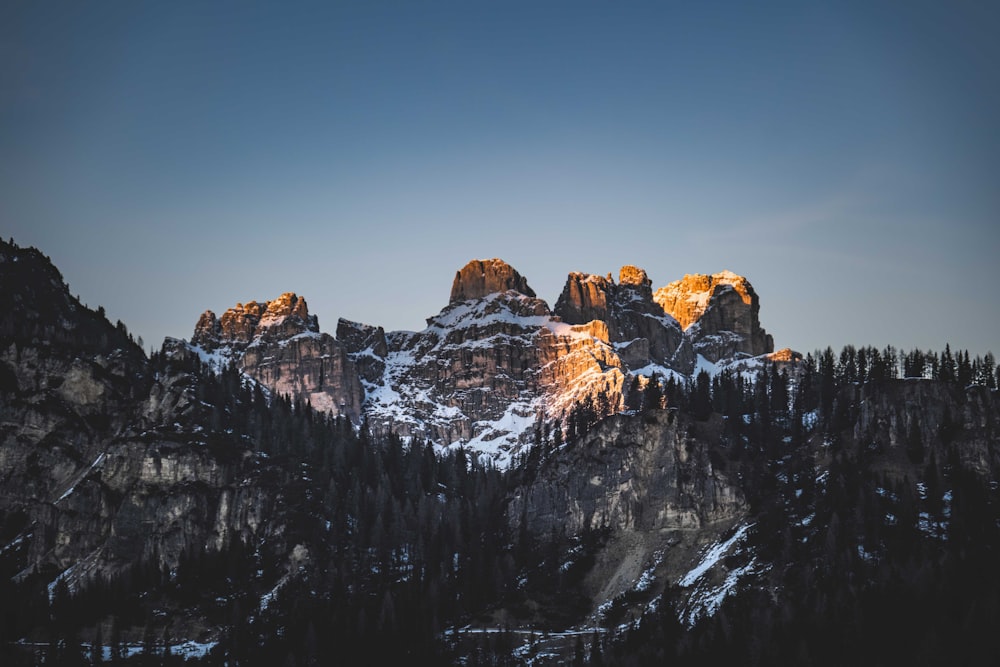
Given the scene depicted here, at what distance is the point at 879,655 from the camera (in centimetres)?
17075

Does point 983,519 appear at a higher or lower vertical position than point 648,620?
higher

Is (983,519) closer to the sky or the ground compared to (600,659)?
closer to the sky

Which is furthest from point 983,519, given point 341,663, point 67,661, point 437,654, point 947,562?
point 67,661

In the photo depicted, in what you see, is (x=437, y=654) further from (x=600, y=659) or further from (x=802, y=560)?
(x=802, y=560)

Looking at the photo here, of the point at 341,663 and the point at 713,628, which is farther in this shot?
the point at 341,663

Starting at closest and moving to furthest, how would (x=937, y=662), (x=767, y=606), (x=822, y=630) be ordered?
(x=937, y=662) → (x=822, y=630) → (x=767, y=606)

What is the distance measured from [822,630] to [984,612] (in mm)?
19275

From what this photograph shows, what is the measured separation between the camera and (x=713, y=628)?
609ft

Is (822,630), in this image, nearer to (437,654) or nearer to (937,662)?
(937,662)

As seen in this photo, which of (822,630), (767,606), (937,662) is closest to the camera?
(937,662)

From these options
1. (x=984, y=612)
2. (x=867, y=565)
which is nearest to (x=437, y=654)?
(x=867, y=565)

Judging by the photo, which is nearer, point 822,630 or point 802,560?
point 822,630

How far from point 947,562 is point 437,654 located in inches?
2726

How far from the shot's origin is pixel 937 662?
165 meters
